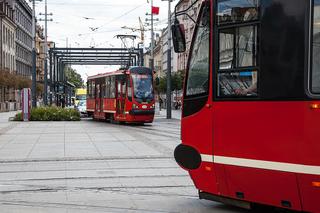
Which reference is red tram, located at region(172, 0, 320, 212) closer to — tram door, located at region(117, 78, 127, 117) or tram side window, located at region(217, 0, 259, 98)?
tram side window, located at region(217, 0, 259, 98)

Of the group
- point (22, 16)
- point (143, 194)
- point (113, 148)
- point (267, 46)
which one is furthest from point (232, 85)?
point (22, 16)

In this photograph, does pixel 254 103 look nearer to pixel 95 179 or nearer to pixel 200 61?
pixel 200 61

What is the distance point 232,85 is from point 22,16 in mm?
103925

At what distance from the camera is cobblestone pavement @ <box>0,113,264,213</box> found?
8.65m

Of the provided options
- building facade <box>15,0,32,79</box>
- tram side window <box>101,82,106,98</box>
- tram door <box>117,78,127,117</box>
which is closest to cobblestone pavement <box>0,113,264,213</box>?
tram door <box>117,78,127,117</box>

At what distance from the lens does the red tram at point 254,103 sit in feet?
20.1

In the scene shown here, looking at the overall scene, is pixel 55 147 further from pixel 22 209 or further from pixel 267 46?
pixel 267 46

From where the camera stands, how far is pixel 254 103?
22.1 feet

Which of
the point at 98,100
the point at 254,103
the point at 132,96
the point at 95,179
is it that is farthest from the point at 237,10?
the point at 98,100

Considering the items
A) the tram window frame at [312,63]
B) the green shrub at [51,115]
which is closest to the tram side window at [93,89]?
the green shrub at [51,115]

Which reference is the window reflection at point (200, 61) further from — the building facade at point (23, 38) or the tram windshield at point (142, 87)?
the building facade at point (23, 38)

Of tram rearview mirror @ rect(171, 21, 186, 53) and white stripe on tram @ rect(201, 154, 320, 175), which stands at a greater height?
tram rearview mirror @ rect(171, 21, 186, 53)

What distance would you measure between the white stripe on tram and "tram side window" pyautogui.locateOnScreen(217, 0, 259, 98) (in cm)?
83

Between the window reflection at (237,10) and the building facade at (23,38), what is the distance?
313ft
